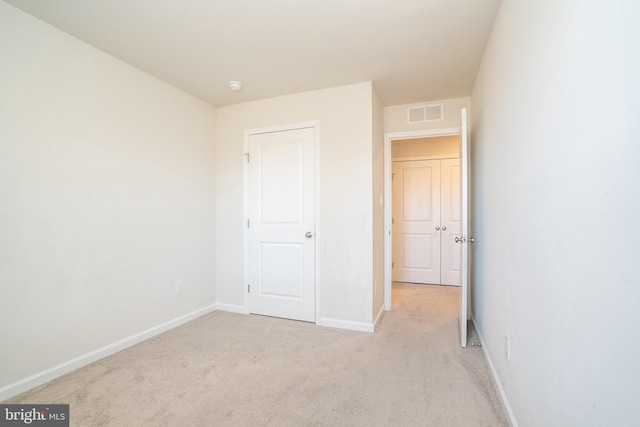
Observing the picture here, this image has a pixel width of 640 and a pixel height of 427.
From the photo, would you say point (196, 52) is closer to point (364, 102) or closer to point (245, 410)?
point (364, 102)

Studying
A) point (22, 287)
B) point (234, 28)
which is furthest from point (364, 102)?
point (22, 287)

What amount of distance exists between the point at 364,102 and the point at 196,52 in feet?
5.02

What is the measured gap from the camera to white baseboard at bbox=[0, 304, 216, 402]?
1720mm

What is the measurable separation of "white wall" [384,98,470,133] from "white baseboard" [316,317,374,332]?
2.21 metres

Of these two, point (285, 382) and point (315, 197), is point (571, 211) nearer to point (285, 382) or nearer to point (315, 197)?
point (285, 382)

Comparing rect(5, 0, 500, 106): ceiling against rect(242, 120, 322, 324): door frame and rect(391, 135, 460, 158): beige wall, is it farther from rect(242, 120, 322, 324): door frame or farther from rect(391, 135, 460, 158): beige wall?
rect(391, 135, 460, 158): beige wall

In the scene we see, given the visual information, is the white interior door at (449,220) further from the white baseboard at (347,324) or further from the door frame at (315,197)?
the door frame at (315,197)

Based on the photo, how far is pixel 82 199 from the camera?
210 cm

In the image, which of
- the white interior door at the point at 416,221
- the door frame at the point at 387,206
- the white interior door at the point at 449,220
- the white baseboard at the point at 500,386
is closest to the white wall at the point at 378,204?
the door frame at the point at 387,206

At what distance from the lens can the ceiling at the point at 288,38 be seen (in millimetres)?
1758

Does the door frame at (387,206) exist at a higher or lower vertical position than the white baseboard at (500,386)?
higher

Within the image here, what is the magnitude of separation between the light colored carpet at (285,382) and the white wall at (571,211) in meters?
0.44

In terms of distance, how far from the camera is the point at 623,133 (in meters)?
0.65

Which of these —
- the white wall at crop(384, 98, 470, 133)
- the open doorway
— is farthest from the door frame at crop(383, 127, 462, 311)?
the open doorway
